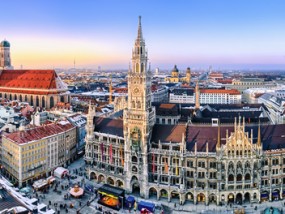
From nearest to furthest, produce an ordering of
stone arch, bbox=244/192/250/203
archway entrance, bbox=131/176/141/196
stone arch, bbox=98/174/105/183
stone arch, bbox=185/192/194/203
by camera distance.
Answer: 1. stone arch, bbox=244/192/250/203
2. stone arch, bbox=185/192/194/203
3. archway entrance, bbox=131/176/141/196
4. stone arch, bbox=98/174/105/183

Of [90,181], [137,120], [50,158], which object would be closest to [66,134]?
[50,158]

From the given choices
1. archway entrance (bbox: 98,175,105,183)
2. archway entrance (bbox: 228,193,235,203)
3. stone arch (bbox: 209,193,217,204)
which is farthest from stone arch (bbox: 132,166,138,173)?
archway entrance (bbox: 228,193,235,203)

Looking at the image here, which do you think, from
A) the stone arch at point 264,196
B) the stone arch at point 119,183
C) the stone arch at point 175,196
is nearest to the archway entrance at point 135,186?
the stone arch at point 119,183

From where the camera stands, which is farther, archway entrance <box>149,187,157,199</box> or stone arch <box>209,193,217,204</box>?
archway entrance <box>149,187,157,199</box>

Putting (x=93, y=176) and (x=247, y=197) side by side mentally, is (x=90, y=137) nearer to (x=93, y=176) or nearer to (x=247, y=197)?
(x=93, y=176)

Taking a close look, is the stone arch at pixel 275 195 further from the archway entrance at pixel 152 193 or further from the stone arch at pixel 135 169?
the stone arch at pixel 135 169

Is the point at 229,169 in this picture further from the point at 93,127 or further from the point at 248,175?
the point at 93,127

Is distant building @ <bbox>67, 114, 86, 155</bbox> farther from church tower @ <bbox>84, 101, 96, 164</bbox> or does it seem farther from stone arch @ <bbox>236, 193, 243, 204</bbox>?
stone arch @ <bbox>236, 193, 243, 204</bbox>
